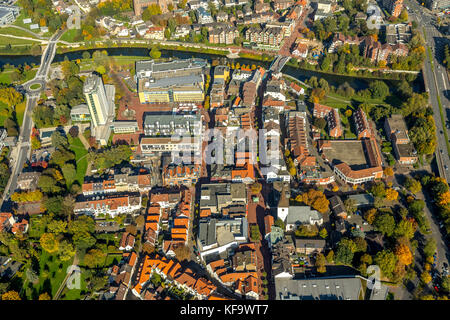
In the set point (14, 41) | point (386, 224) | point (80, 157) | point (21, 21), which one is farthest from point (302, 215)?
point (21, 21)

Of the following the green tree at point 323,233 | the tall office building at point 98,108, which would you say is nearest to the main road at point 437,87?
the green tree at point 323,233

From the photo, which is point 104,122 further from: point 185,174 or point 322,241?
point 322,241

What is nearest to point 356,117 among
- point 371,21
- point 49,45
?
point 371,21

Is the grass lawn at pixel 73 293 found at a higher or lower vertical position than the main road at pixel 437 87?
lower

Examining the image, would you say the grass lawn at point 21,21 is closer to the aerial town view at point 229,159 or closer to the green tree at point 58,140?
the aerial town view at point 229,159

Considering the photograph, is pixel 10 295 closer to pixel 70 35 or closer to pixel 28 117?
pixel 28 117

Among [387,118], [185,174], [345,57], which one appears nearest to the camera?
[185,174]
